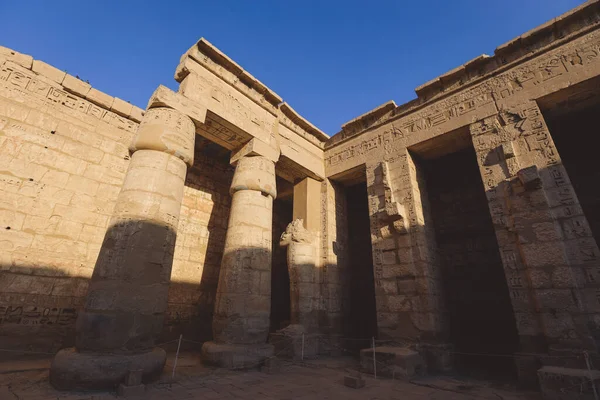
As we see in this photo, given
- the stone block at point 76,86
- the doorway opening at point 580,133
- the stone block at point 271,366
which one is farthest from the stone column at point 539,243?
the stone block at point 76,86

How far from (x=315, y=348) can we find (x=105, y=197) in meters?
5.51

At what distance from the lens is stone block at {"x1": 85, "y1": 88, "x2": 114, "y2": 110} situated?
6133 mm

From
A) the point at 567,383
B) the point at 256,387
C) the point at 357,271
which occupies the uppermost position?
the point at 357,271

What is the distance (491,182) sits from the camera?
498 cm

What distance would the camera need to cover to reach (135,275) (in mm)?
Result: 3762

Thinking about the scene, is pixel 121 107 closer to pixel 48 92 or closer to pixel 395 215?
pixel 48 92

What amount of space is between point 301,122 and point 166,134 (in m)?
3.94

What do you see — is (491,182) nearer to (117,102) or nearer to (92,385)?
(92,385)

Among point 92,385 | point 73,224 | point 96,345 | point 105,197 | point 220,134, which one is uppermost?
point 220,134

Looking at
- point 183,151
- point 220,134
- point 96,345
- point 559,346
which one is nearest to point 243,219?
point 183,151

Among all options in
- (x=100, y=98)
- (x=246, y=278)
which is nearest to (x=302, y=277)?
(x=246, y=278)

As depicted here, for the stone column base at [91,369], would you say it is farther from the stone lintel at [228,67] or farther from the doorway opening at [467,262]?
the doorway opening at [467,262]

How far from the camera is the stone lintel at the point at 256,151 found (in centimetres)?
611

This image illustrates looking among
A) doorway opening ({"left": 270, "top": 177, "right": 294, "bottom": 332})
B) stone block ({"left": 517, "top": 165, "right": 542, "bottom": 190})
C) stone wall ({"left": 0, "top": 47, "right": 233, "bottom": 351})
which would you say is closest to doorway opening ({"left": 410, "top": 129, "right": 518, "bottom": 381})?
stone block ({"left": 517, "top": 165, "right": 542, "bottom": 190})
